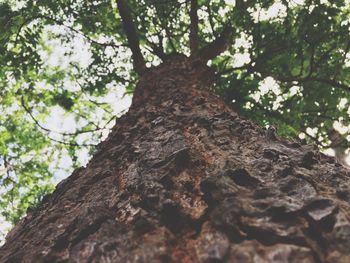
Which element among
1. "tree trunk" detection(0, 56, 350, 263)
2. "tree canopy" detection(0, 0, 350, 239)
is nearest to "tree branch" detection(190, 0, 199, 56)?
"tree canopy" detection(0, 0, 350, 239)

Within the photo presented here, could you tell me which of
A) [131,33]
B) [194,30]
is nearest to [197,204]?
[131,33]

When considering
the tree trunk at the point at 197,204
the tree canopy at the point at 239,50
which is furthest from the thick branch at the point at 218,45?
the tree trunk at the point at 197,204

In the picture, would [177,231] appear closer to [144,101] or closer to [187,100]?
[187,100]

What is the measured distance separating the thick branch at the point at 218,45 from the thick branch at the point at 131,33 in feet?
3.83

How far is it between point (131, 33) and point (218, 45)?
1.79m

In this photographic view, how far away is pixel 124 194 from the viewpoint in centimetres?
195

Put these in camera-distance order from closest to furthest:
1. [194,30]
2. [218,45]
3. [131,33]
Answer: [131,33] → [194,30] → [218,45]

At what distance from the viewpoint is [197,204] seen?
1655 millimetres

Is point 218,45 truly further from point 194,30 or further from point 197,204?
point 197,204

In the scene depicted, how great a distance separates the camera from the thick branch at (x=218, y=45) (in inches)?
266

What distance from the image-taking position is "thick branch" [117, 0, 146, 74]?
19.4ft

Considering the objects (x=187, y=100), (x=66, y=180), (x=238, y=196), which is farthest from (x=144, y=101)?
(x=238, y=196)

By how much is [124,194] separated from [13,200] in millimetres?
9102

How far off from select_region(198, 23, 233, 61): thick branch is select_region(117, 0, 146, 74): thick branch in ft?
3.83
